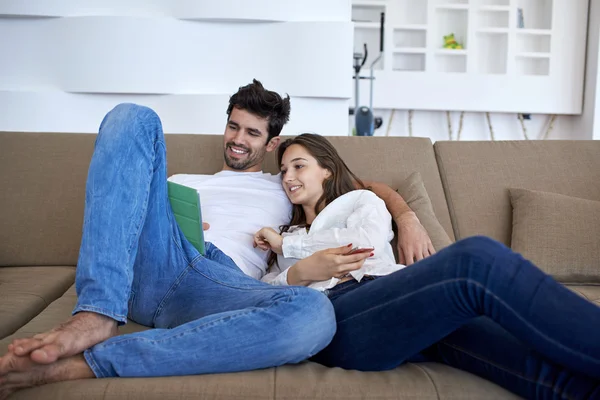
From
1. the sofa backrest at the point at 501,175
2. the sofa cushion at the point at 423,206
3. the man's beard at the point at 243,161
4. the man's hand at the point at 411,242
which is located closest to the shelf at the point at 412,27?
the sofa backrest at the point at 501,175

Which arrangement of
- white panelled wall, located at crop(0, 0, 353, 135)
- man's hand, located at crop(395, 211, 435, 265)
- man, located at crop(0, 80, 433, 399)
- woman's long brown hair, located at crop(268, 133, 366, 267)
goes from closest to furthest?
man, located at crop(0, 80, 433, 399) < man's hand, located at crop(395, 211, 435, 265) < woman's long brown hair, located at crop(268, 133, 366, 267) < white panelled wall, located at crop(0, 0, 353, 135)

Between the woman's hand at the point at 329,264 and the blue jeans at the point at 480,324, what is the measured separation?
94 mm

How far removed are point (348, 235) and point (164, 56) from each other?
2835mm

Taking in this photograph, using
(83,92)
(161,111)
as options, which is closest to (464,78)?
(161,111)

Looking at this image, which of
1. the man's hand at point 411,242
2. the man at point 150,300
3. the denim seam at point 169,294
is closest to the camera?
the man at point 150,300

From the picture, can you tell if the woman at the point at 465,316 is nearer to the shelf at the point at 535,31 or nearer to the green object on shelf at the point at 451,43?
the green object on shelf at the point at 451,43

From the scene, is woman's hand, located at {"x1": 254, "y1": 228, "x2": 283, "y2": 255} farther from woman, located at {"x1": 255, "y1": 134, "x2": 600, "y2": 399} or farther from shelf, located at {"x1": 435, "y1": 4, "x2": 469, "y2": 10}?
shelf, located at {"x1": 435, "y1": 4, "x2": 469, "y2": 10}

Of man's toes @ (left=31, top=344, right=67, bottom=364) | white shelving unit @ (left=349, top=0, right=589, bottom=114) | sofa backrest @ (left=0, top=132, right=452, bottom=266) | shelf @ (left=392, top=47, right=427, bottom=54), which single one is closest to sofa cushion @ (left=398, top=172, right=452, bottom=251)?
sofa backrest @ (left=0, top=132, right=452, bottom=266)

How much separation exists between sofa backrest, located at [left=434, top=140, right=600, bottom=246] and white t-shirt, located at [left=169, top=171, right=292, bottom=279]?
2.03ft

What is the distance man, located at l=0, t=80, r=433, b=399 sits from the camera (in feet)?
3.76

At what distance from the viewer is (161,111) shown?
4078 mm

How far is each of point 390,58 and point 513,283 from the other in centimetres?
447

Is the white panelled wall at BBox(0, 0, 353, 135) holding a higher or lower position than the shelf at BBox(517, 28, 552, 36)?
lower

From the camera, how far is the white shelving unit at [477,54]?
524cm
